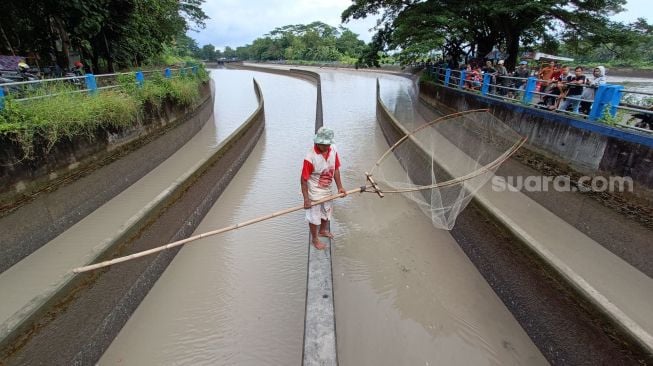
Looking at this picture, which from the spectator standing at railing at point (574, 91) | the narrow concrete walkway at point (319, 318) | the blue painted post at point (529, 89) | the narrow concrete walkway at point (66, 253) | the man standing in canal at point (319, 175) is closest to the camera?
the narrow concrete walkway at point (319, 318)

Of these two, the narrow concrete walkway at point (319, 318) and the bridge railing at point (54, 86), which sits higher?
the bridge railing at point (54, 86)

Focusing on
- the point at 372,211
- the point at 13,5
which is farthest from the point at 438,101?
the point at 13,5

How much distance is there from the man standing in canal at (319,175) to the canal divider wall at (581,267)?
2.19m

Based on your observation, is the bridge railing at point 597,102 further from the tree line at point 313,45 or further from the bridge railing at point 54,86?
the tree line at point 313,45

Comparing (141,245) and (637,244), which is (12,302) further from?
(637,244)

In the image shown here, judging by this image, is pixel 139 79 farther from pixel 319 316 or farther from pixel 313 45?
pixel 313 45

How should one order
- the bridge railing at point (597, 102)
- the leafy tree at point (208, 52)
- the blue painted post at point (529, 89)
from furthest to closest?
the leafy tree at point (208, 52) → the blue painted post at point (529, 89) → the bridge railing at point (597, 102)

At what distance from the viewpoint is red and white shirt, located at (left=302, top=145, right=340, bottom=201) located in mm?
3814

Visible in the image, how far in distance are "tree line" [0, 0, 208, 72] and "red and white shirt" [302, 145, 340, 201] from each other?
1081cm

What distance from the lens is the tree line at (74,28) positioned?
10.6 m

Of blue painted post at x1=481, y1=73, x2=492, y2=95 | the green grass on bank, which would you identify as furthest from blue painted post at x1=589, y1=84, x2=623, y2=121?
the green grass on bank

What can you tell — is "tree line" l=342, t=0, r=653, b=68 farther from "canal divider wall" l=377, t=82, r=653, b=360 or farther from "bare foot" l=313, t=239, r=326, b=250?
"bare foot" l=313, t=239, r=326, b=250

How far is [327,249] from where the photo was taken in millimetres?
4246
